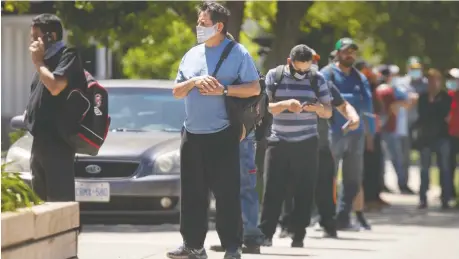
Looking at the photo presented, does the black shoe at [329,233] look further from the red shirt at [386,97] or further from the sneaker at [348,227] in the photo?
the red shirt at [386,97]

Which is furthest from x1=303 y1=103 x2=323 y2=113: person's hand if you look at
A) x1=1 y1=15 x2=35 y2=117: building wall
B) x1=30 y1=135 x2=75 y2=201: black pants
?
x1=1 y1=15 x2=35 y2=117: building wall

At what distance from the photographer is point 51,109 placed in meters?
9.27

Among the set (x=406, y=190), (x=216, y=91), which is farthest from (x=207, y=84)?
(x=406, y=190)

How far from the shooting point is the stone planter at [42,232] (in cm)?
763

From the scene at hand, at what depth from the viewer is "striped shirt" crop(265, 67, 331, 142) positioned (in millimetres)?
11883

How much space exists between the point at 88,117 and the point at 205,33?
0.98 m

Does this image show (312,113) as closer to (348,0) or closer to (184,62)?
(184,62)

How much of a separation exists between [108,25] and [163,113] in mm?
3113

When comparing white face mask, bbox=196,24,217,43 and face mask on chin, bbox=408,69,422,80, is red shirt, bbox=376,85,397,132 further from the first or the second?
white face mask, bbox=196,24,217,43

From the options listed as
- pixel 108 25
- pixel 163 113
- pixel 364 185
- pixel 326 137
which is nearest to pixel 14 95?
pixel 108 25

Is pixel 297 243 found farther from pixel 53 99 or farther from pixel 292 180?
pixel 53 99

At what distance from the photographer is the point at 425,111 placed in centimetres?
1927

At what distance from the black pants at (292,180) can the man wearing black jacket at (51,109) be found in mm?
2931

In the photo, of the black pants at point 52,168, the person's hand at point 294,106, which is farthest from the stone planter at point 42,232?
the person's hand at point 294,106
